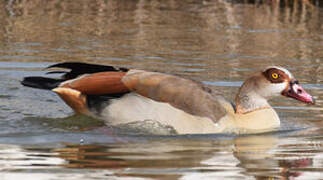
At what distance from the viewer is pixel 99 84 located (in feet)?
28.3

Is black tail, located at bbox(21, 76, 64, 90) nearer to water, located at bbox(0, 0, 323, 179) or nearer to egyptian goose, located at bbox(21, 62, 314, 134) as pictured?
egyptian goose, located at bbox(21, 62, 314, 134)

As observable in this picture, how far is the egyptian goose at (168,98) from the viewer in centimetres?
855

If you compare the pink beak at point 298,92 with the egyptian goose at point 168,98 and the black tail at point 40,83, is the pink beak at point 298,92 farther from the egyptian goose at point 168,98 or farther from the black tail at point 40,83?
the black tail at point 40,83

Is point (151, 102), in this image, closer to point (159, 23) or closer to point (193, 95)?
point (193, 95)

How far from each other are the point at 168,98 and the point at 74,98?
1.03 metres

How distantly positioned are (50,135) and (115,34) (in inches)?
330

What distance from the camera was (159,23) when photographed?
18.7 meters

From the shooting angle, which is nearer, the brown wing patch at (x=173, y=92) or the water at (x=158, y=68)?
the water at (x=158, y=68)

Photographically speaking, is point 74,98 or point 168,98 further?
point 74,98

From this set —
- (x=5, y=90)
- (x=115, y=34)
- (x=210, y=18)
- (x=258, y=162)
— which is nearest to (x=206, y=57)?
(x=115, y=34)

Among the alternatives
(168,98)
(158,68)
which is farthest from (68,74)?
(158,68)

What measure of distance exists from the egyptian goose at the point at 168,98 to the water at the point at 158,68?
0.53ft

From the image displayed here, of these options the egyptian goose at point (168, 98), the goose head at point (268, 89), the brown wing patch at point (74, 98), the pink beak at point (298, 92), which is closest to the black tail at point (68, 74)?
the egyptian goose at point (168, 98)

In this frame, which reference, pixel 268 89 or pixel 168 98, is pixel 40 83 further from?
pixel 268 89
